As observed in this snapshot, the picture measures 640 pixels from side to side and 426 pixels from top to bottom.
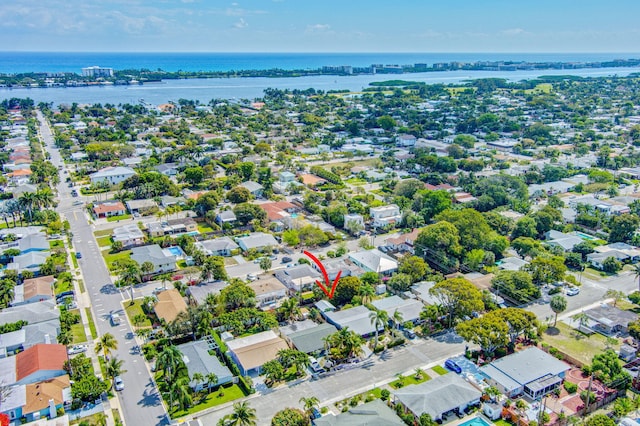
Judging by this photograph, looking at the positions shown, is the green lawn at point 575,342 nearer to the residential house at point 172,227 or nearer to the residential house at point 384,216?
the residential house at point 384,216

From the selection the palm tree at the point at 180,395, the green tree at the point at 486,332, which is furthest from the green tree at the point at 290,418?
the green tree at the point at 486,332

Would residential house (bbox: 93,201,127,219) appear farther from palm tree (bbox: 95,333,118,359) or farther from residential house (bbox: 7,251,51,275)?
palm tree (bbox: 95,333,118,359)

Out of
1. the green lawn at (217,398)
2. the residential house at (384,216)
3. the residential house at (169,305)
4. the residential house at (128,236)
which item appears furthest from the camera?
the residential house at (384,216)

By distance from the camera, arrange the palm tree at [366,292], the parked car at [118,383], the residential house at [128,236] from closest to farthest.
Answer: the parked car at [118,383] < the palm tree at [366,292] < the residential house at [128,236]

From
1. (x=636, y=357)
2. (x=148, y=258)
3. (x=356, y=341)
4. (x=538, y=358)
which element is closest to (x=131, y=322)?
(x=148, y=258)

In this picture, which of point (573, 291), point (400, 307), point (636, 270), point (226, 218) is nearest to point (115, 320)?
point (400, 307)

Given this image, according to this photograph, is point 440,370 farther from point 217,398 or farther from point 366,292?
point 217,398
